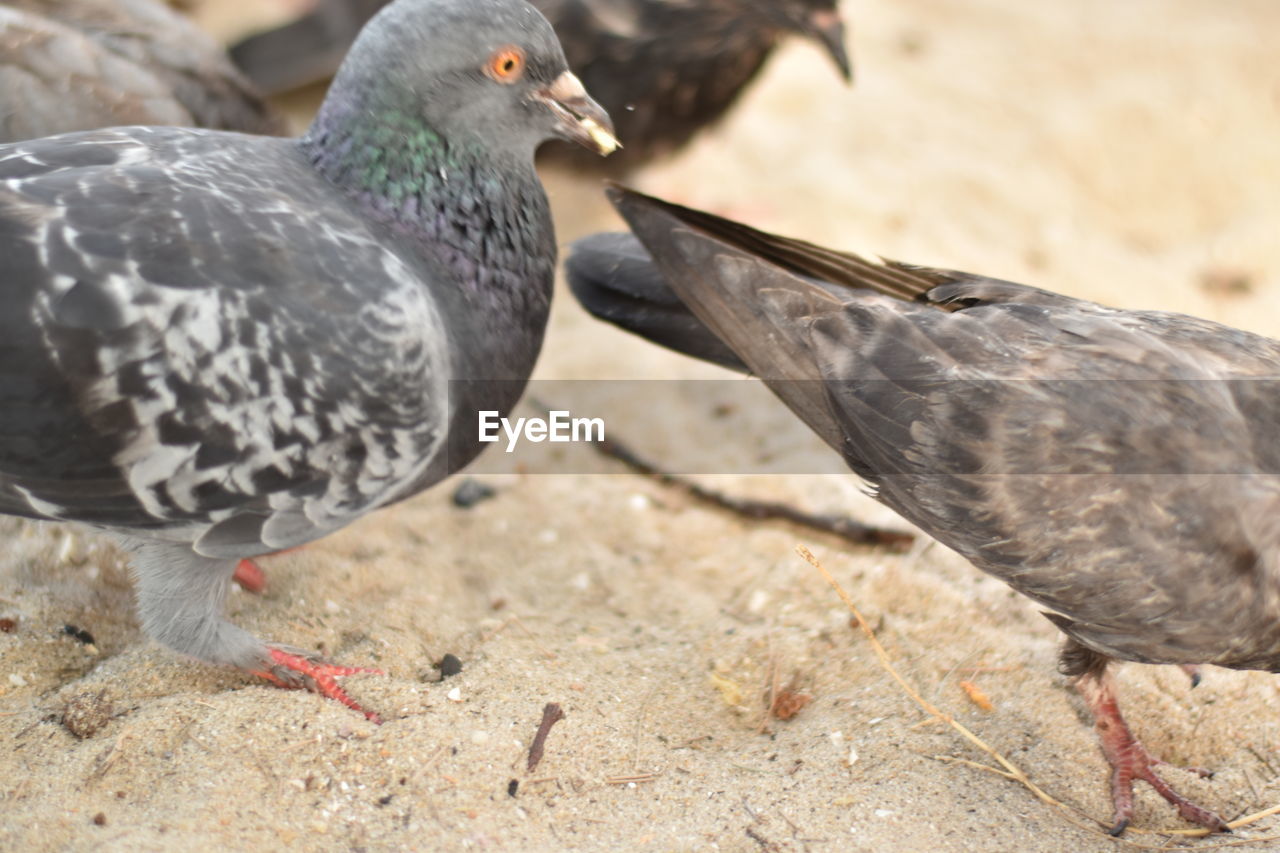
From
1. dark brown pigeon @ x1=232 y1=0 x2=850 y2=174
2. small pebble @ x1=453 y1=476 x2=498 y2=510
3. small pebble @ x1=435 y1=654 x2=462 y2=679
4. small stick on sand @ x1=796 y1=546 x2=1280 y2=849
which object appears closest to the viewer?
small stick on sand @ x1=796 y1=546 x2=1280 y2=849

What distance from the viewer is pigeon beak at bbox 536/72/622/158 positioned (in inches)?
116

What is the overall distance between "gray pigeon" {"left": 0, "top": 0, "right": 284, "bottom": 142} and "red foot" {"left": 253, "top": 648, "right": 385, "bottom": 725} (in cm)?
169

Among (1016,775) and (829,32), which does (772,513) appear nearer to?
(1016,775)

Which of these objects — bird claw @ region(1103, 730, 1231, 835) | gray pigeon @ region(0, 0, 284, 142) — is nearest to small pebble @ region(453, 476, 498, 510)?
gray pigeon @ region(0, 0, 284, 142)

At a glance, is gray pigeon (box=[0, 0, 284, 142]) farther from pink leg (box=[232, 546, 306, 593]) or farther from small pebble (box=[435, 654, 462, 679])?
small pebble (box=[435, 654, 462, 679])

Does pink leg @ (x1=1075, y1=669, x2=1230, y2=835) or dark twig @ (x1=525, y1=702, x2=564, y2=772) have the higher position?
pink leg @ (x1=1075, y1=669, x2=1230, y2=835)

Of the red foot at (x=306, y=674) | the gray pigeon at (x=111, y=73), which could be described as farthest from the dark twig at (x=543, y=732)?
the gray pigeon at (x=111, y=73)

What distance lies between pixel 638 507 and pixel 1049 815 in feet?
5.29

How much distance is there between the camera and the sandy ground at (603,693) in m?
2.51

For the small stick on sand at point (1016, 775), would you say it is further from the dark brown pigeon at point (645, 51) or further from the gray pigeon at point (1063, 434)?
the dark brown pigeon at point (645, 51)

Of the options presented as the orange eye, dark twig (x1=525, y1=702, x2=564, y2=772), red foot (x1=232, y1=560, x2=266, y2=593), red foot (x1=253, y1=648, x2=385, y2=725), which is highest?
the orange eye

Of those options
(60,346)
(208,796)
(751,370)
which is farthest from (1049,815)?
(60,346)

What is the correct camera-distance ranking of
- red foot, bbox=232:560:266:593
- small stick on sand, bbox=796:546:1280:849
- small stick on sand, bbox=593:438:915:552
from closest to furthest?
small stick on sand, bbox=796:546:1280:849
red foot, bbox=232:560:266:593
small stick on sand, bbox=593:438:915:552

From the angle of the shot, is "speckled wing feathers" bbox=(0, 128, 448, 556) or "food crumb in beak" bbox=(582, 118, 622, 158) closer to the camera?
"speckled wing feathers" bbox=(0, 128, 448, 556)
